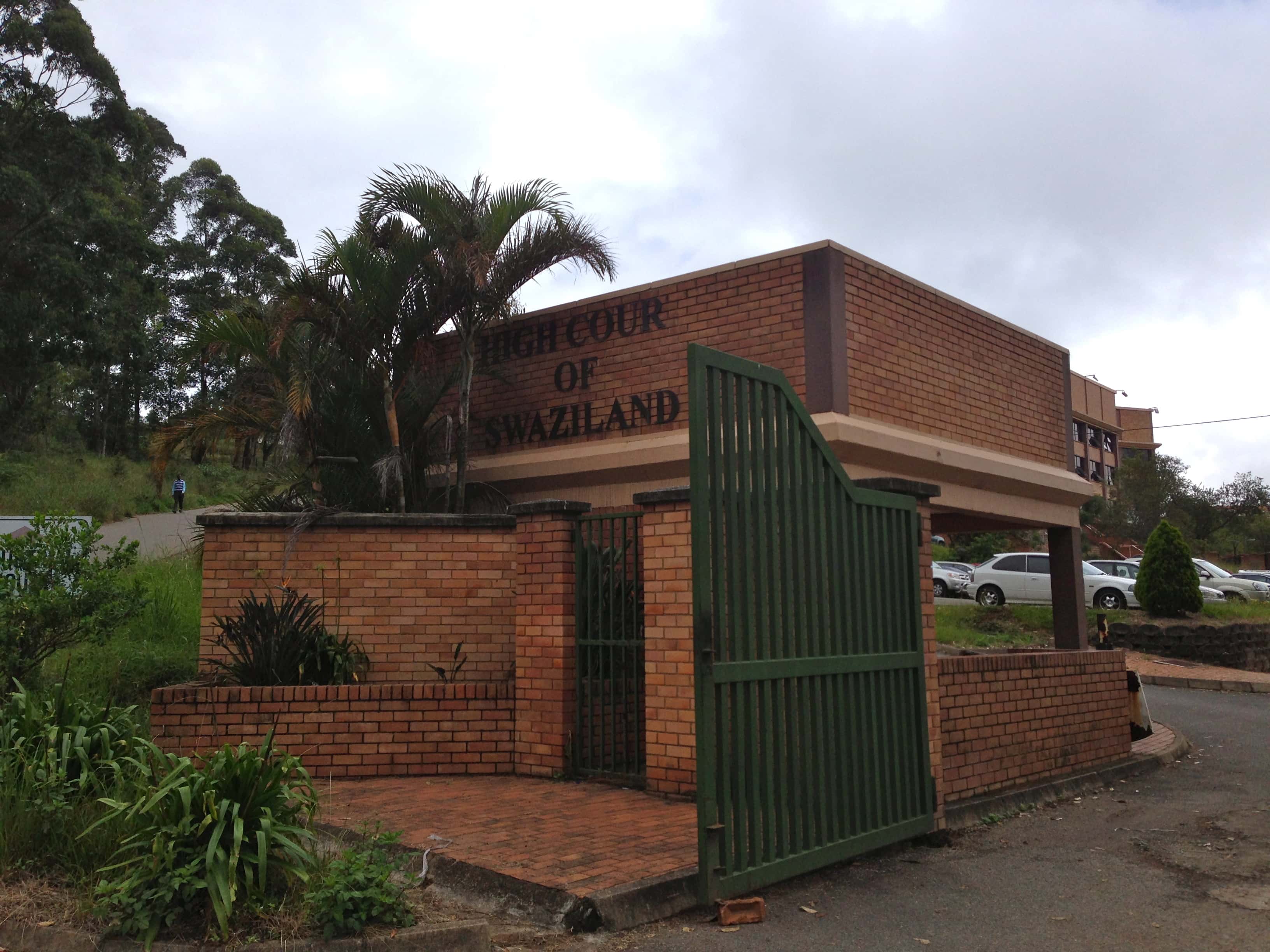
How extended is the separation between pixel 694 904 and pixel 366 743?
3.24m

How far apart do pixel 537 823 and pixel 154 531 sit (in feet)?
79.3

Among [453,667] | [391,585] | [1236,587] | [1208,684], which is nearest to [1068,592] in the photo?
[1208,684]

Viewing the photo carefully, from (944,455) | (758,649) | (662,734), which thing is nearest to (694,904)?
(758,649)

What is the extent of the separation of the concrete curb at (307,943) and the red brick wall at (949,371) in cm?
588

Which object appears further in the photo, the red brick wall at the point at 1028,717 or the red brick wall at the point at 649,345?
the red brick wall at the point at 649,345

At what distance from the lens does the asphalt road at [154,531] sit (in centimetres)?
1925

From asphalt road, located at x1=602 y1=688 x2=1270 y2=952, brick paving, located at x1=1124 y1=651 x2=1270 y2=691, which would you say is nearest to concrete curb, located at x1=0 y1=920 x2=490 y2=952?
asphalt road, located at x1=602 y1=688 x2=1270 y2=952

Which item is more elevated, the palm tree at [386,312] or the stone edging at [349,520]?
the palm tree at [386,312]

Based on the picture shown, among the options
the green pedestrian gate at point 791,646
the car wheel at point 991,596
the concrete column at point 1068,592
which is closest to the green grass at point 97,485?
the car wheel at point 991,596

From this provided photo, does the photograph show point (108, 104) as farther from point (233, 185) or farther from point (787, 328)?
point (787, 328)

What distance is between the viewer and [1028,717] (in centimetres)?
814

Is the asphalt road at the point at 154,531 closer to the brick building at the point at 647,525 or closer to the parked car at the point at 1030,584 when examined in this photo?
the brick building at the point at 647,525

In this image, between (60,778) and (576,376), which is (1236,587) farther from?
(60,778)

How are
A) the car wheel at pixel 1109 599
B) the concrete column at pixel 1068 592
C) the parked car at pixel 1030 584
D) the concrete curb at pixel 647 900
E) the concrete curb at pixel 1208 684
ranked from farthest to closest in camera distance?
the parked car at pixel 1030 584, the car wheel at pixel 1109 599, the concrete curb at pixel 1208 684, the concrete column at pixel 1068 592, the concrete curb at pixel 647 900
